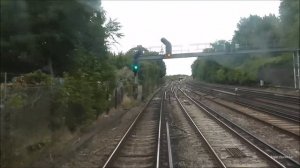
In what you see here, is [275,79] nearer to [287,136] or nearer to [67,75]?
[287,136]

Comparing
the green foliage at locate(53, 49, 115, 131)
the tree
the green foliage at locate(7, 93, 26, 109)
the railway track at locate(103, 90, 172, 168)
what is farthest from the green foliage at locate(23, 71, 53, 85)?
the tree

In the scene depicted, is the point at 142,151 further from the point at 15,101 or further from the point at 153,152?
the point at 15,101

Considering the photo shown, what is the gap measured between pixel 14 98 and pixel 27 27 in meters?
1.88

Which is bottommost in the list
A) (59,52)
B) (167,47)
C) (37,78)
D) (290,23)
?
(37,78)

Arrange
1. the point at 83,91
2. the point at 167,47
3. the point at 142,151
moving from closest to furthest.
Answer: the point at 142,151 → the point at 83,91 → the point at 167,47

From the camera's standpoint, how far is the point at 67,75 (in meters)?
18.6

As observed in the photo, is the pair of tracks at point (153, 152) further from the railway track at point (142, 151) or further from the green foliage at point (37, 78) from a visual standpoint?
the green foliage at point (37, 78)

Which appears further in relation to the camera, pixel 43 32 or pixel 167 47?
pixel 167 47

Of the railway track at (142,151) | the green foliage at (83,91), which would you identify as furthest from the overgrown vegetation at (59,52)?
the railway track at (142,151)

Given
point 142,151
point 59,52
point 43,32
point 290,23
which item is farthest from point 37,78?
point 290,23

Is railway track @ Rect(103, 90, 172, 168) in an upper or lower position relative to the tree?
lower

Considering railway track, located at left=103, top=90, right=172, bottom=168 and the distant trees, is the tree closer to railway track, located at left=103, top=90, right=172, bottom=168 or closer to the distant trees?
railway track, located at left=103, top=90, right=172, bottom=168

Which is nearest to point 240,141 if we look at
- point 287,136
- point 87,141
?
point 287,136

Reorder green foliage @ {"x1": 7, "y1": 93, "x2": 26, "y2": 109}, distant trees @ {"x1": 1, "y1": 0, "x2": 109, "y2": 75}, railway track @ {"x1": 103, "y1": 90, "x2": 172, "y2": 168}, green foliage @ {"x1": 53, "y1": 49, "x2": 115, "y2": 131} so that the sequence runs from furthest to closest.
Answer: green foliage @ {"x1": 53, "y1": 49, "x2": 115, "y2": 131} < railway track @ {"x1": 103, "y1": 90, "x2": 172, "y2": 168} < green foliage @ {"x1": 7, "y1": 93, "x2": 26, "y2": 109} < distant trees @ {"x1": 1, "y1": 0, "x2": 109, "y2": 75}
